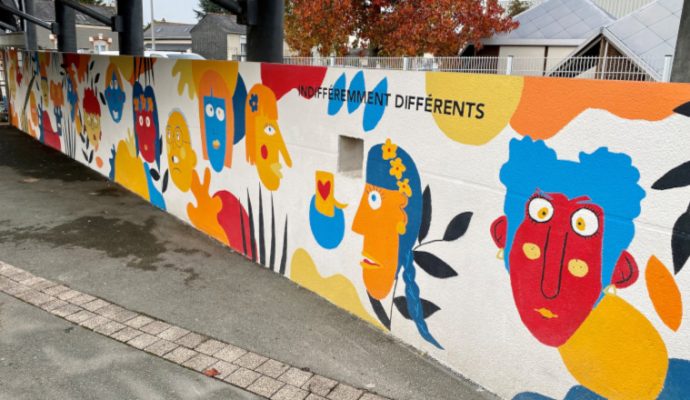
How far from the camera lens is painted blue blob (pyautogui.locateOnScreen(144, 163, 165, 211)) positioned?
7.73 meters

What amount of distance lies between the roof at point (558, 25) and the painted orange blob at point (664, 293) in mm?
24943

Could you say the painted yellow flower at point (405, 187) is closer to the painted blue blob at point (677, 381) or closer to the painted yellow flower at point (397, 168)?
the painted yellow flower at point (397, 168)

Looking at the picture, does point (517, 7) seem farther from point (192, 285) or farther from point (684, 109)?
point (684, 109)

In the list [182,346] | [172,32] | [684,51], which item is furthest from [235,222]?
[172,32]

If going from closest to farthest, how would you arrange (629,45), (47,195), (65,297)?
(65,297), (47,195), (629,45)

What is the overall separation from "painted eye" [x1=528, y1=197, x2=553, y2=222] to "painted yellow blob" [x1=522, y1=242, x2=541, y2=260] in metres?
0.16

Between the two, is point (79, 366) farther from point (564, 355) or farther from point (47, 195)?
point (47, 195)

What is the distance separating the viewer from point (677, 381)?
8.99 ft

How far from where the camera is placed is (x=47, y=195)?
8508 mm

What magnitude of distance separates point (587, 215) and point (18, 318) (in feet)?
13.9

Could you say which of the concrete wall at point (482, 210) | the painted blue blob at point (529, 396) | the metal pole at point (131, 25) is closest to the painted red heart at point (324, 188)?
the concrete wall at point (482, 210)

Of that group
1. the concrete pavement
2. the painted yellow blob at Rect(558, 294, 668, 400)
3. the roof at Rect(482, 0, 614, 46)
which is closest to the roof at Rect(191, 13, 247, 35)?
the roof at Rect(482, 0, 614, 46)

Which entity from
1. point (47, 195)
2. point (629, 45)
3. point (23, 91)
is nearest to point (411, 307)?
point (47, 195)

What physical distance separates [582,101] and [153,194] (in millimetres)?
6358
